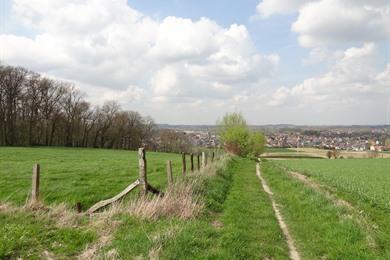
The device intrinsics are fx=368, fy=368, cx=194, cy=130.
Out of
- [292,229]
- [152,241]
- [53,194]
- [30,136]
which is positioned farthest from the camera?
[30,136]

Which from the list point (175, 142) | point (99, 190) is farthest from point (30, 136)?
point (99, 190)

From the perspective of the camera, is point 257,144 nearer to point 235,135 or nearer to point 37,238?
point 235,135

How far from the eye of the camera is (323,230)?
380 inches

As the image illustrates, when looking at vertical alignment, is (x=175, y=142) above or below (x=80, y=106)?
below

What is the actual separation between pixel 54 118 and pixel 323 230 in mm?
75923

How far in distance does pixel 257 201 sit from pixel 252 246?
6490 mm

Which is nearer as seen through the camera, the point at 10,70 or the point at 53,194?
the point at 53,194

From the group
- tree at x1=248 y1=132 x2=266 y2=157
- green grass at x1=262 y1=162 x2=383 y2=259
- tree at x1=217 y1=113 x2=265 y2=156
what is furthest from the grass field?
tree at x1=248 y1=132 x2=266 y2=157

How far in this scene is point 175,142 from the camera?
110 m

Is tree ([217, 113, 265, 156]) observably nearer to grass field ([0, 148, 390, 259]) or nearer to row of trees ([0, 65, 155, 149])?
row of trees ([0, 65, 155, 149])

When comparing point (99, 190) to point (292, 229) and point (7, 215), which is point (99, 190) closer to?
point (7, 215)

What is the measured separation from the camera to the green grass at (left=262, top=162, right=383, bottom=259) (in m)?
7.80

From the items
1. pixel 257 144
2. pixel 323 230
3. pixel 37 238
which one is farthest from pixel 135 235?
pixel 257 144

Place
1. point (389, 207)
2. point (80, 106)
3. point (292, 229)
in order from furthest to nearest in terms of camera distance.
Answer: point (80, 106)
point (389, 207)
point (292, 229)
